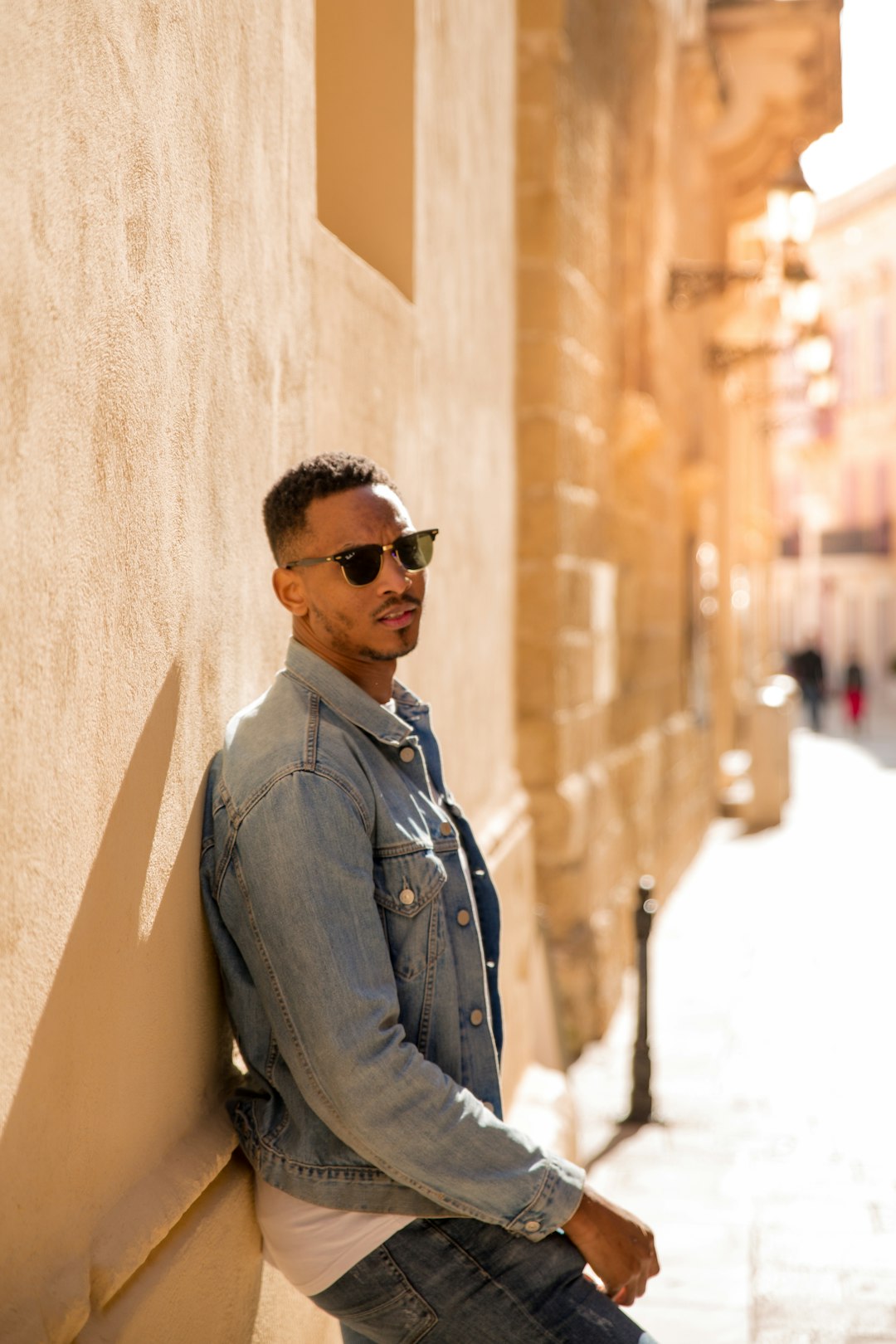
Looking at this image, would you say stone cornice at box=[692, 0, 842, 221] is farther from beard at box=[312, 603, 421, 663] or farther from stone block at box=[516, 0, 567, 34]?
beard at box=[312, 603, 421, 663]

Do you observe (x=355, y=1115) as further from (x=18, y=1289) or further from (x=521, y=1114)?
(x=521, y=1114)

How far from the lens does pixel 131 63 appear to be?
1.90m

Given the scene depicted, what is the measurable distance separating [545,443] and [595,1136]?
106 inches

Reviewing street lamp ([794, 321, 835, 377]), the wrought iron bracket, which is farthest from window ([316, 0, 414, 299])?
street lamp ([794, 321, 835, 377])

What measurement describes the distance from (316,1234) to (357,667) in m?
0.80

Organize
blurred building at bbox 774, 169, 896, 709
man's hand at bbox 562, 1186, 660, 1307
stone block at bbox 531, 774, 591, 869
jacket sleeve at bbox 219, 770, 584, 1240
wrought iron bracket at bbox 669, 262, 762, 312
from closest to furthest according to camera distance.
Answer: jacket sleeve at bbox 219, 770, 584, 1240
man's hand at bbox 562, 1186, 660, 1307
stone block at bbox 531, 774, 591, 869
wrought iron bracket at bbox 669, 262, 762, 312
blurred building at bbox 774, 169, 896, 709

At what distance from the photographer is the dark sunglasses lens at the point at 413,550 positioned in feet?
7.36

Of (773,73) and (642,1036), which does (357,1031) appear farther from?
(773,73)

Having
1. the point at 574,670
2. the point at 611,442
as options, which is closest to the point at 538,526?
the point at 574,670

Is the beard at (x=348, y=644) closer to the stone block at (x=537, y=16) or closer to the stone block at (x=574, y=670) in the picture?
the stone block at (x=574, y=670)

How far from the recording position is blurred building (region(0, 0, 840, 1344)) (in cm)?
165

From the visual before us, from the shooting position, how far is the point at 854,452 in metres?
46.6

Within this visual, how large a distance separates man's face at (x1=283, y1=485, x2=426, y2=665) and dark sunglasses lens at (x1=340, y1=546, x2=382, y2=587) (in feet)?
0.04

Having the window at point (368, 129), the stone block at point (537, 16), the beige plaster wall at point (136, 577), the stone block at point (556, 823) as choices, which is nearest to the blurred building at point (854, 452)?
the stone block at point (556, 823)
